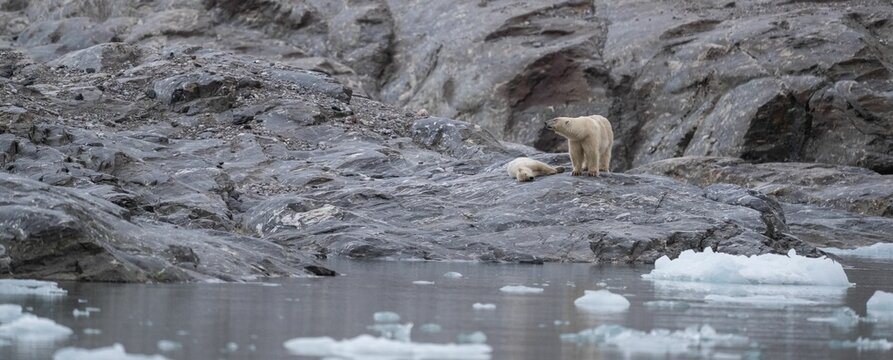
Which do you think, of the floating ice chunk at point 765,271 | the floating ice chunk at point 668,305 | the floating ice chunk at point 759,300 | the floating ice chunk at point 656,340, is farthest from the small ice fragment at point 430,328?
the floating ice chunk at point 765,271

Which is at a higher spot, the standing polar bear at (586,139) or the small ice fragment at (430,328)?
the standing polar bear at (586,139)

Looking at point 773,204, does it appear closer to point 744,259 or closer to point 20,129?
point 744,259

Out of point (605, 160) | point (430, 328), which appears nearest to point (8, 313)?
point (430, 328)

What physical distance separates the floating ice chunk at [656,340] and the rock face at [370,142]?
15.9ft

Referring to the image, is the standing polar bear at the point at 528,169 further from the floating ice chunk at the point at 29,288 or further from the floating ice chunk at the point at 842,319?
the floating ice chunk at the point at 29,288

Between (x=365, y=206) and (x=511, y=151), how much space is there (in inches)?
224

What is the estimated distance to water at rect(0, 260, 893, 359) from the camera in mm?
7555

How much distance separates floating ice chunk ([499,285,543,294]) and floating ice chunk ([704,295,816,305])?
154 cm

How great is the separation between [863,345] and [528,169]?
11.8 metres

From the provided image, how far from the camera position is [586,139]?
747 inches

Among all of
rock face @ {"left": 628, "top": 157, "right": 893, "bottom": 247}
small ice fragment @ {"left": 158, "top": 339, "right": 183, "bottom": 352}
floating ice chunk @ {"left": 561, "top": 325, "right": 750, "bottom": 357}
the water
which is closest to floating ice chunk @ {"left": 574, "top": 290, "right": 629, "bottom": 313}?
the water

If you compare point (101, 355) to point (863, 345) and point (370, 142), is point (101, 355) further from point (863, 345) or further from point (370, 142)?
point (370, 142)

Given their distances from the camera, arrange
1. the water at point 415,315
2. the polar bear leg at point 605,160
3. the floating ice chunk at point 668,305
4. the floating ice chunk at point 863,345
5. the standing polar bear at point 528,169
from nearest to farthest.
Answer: the water at point 415,315, the floating ice chunk at point 863,345, the floating ice chunk at point 668,305, the standing polar bear at point 528,169, the polar bear leg at point 605,160

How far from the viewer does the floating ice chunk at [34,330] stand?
291 inches
